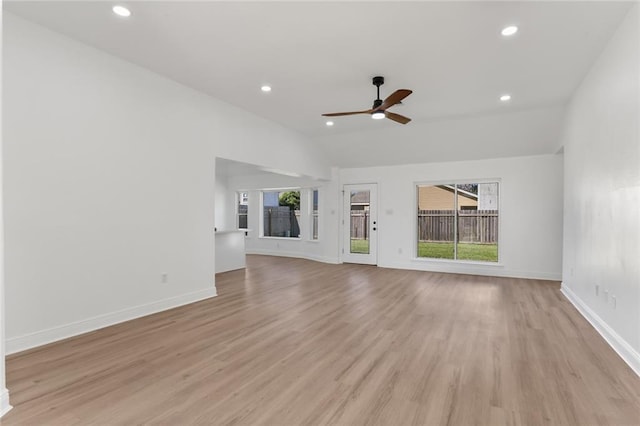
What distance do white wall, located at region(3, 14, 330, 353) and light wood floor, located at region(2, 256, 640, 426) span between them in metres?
0.37

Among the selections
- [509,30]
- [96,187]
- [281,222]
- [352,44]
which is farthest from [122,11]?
[281,222]

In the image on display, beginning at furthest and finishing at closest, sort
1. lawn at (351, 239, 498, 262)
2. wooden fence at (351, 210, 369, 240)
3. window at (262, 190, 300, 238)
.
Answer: window at (262, 190, 300, 238)
wooden fence at (351, 210, 369, 240)
lawn at (351, 239, 498, 262)

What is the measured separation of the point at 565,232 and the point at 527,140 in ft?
6.25

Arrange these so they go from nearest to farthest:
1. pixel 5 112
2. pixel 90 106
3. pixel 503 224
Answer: pixel 5 112
pixel 90 106
pixel 503 224

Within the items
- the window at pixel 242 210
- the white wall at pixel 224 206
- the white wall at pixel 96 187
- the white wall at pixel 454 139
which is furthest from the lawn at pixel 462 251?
the white wall at pixel 224 206

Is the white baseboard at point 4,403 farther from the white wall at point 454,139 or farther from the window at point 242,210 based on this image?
the window at point 242,210

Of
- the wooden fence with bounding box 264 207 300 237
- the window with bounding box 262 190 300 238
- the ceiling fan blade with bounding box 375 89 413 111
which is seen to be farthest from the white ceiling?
the wooden fence with bounding box 264 207 300 237

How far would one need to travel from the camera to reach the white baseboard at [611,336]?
2.60 m

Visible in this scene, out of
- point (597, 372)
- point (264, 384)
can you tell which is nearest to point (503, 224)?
point (597, 372)

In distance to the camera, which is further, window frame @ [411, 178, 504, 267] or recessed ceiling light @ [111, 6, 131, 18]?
window frame @ [411, 178, 504, 267]

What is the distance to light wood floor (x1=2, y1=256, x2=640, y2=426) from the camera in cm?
203

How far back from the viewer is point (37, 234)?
3.00 meters

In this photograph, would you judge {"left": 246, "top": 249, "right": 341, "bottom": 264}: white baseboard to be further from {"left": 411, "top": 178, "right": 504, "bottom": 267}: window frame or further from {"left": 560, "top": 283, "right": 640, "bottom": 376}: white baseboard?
{"left": 560, "top": 283, "right": 640, "bottom": 376}: white baseboard

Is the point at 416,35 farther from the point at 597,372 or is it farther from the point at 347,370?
the point at 597,372
